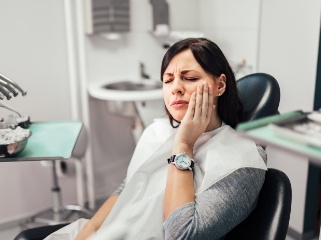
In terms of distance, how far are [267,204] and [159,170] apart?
1.25 feet

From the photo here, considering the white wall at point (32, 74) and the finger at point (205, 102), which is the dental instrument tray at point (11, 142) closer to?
the finger at point (205, 102)

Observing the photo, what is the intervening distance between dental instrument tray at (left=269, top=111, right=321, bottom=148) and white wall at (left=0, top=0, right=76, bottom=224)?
75.9 inches

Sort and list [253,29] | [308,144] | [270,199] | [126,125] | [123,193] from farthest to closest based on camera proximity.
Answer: [126,125], [253,29], [123,193], [270,199], [308,144]

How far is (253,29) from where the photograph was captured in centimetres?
233

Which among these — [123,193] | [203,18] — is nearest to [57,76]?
[203,18]

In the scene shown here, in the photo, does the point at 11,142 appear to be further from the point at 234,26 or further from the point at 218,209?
the point at 234,26

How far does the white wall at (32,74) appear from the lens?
218 cm

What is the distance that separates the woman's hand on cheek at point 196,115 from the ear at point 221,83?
0.28 ft

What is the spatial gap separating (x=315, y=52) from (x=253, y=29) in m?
0.50

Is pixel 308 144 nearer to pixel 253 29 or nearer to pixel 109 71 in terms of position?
pixel 253 29

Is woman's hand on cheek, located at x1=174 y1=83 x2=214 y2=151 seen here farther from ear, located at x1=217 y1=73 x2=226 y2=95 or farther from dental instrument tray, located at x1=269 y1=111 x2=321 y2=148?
dental instrument tray, located at x1=269 y1=111 x2=321 y2=148

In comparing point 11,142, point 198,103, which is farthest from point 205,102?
point 11,142

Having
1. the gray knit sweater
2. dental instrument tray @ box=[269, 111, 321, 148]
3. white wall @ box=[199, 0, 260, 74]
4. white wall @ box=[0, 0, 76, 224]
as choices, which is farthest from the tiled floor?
dental instrument tray @ box=[269, 111, 321, 148]

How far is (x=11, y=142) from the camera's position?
3.84 feet
